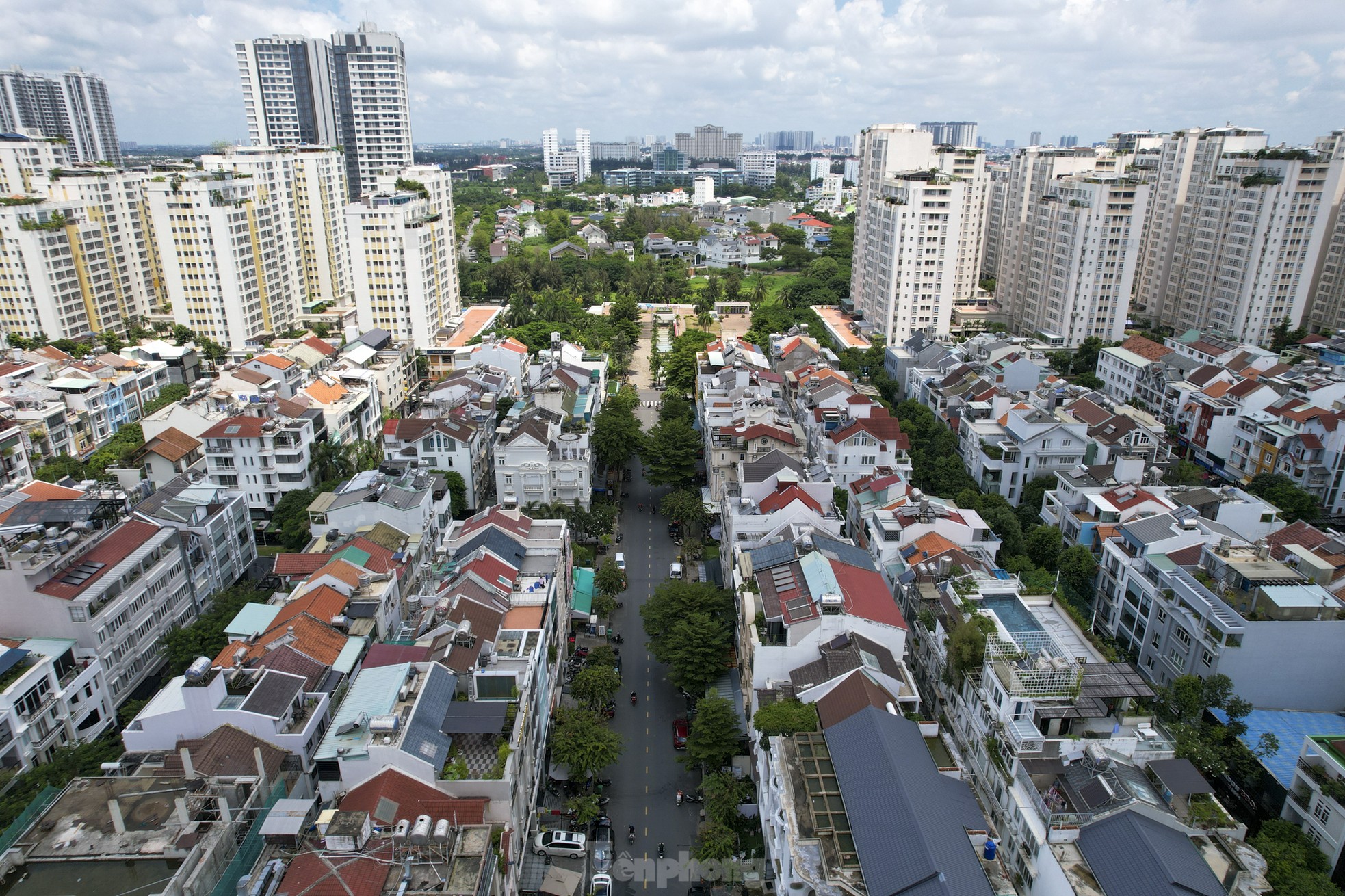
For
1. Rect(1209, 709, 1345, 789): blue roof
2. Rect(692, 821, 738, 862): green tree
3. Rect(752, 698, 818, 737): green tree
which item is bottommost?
Rect(692, 821, 738, 862): green tree

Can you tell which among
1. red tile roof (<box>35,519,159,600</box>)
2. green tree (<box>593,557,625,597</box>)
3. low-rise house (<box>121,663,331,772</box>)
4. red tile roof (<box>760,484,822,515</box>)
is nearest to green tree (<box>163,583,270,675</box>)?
red tile roof (<box>35,519,159,600</box>)

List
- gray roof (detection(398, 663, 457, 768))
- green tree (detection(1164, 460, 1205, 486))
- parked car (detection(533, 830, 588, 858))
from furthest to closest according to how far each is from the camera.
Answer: green tree (detection(1164, 460, 1205, 486)) → parked car (detection(533, 830, 588, 858)) → gray roof (detection(398, 663, 457, 768))

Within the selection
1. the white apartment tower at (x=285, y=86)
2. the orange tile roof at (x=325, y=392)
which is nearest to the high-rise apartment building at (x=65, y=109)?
the white apartment tower at (x=285, y=86)

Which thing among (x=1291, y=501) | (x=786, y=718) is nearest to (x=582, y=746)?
(x=786, y=718)

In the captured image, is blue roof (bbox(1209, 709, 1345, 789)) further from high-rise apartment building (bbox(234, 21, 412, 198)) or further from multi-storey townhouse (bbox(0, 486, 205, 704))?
high-rise apartment building (bbox(234, 21, 412, 198))

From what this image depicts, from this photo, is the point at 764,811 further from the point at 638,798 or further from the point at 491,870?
the point at 491,870

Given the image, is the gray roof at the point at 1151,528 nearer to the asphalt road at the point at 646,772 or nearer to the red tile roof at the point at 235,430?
the asphalt road at the point at 646,772

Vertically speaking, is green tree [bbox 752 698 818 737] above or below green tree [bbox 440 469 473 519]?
above
